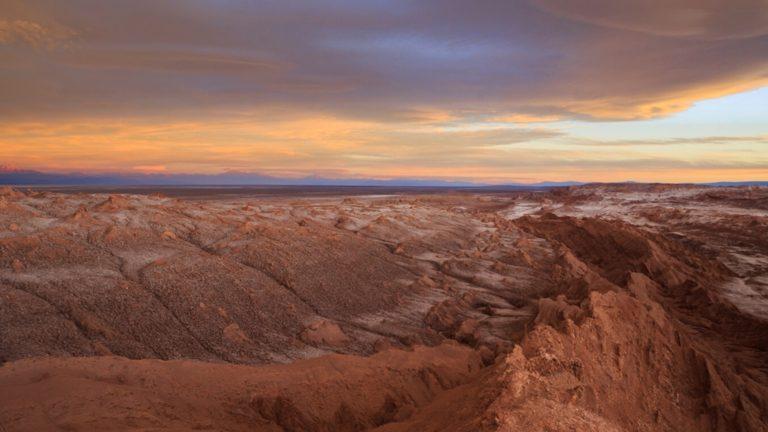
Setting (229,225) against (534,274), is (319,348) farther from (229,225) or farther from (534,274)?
(534,274)

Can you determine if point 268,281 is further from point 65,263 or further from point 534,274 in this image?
point 534,274

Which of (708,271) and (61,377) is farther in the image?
(708,271)

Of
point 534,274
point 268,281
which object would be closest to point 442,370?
point 268,281

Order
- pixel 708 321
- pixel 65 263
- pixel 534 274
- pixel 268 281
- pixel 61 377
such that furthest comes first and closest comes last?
1. pixel 534 274
2. pixel 708 321
3. pixel 268 281
4. pixel 65 263
5. pixel 61 377

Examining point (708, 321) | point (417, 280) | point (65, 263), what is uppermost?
point (65, 263)

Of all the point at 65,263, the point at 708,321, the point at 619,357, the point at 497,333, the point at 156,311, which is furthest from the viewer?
the point at 708,321

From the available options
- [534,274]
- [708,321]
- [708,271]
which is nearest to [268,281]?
[534,274]

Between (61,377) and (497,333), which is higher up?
(61,377)
